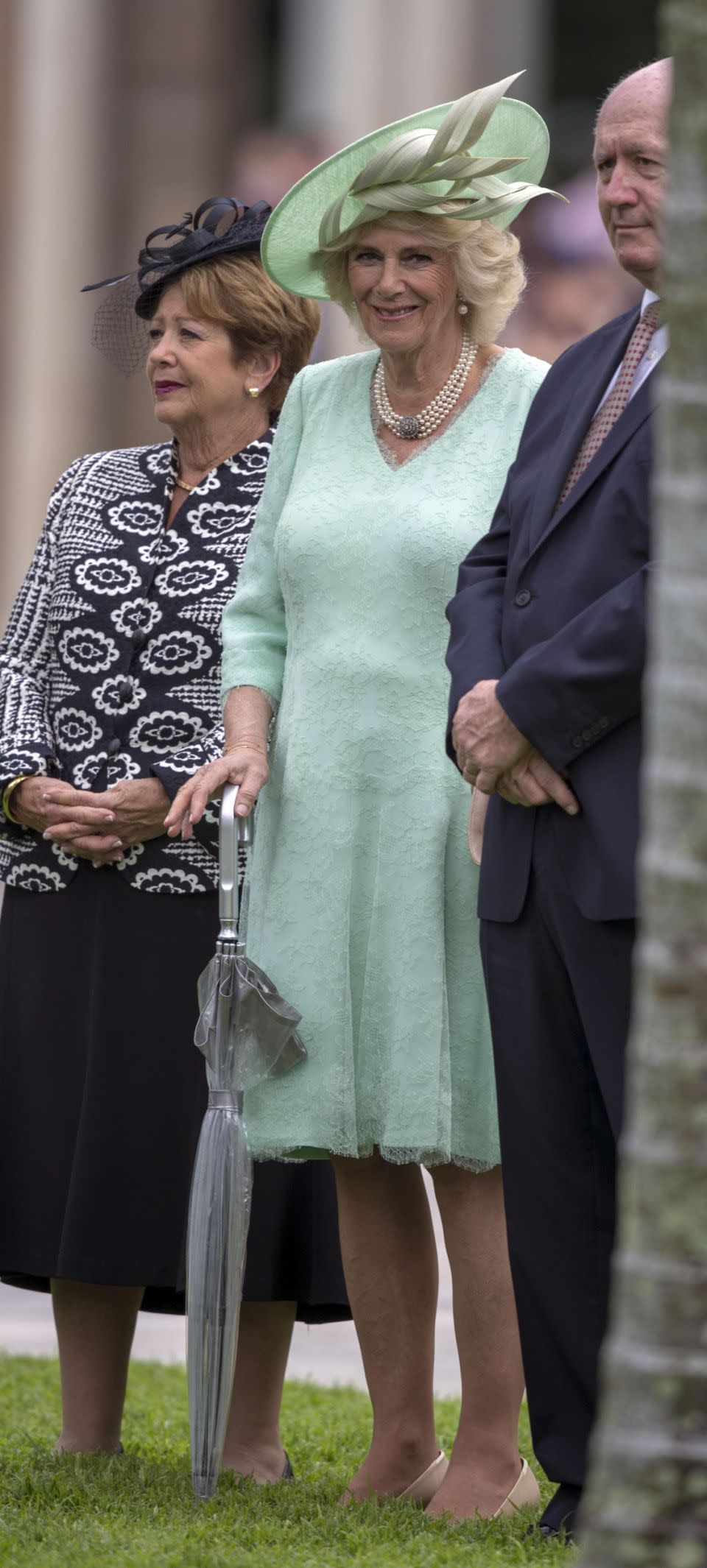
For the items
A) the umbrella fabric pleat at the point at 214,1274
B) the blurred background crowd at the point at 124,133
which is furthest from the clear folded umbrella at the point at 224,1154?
the blurred background crowd at the point at 124,133

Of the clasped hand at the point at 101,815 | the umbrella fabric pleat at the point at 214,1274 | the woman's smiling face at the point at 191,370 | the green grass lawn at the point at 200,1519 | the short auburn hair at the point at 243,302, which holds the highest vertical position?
the short auburn hair at the point at 243,302

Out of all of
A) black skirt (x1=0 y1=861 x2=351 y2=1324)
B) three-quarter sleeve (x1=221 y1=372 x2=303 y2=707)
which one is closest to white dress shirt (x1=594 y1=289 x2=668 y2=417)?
three-quarter sleeve (x1=221 y1=372 x2=303 y2=707)

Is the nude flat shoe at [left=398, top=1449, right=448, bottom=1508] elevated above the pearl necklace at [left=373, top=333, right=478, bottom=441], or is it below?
below

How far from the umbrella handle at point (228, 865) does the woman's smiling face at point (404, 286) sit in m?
0.83

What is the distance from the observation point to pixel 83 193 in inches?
534

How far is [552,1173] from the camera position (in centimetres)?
335

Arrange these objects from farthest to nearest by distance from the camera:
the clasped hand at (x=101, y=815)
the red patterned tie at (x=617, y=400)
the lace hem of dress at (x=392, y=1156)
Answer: the clasped hand at (x=101, y=815) → the lace hem of dress at (x=392, y=1156) → the red patterned tie at (x=617, y=400)

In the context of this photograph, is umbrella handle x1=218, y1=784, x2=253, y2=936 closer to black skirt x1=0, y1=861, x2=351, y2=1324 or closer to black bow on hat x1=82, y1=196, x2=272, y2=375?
black skirt x1=0, y1=861, x2=351, y2=1324

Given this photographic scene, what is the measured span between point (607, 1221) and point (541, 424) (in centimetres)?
122

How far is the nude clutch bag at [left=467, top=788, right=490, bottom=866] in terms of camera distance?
3580 mm

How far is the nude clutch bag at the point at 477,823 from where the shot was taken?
3580mm

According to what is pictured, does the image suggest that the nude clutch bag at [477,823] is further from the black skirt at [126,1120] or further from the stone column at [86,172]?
the stone column at [86,172]

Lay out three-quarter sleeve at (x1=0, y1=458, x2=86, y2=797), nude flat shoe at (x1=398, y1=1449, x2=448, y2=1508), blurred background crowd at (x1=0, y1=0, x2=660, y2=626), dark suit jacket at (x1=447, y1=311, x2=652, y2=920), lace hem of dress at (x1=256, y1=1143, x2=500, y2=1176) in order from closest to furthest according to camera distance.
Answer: dark suit jacket at (x1=447, y1=311, x2=652, y2=920) < lace hem of dress at (x1=256, y1=1143, x2=500, y2=1176) < nude flat shoe at (x1=398, y1=1449, x2=448, y2=1508) < three-quarter sleeve at (x1=0, y1=458, x2=86, y2=797) < blurred background crowd at (x1=0, y1=0, x2=660, y2=626)

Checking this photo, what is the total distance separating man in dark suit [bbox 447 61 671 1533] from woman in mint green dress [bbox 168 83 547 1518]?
0.87ft
